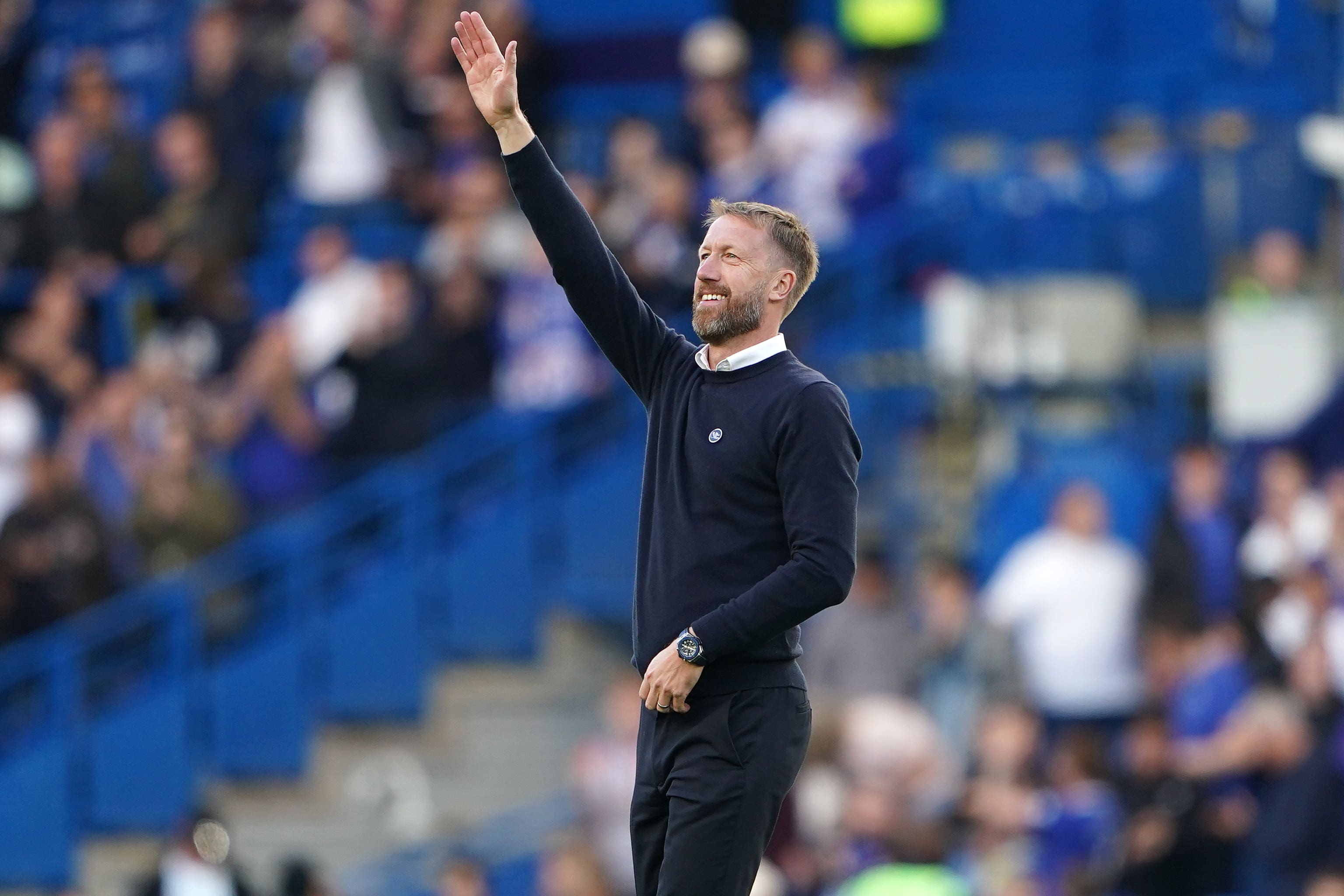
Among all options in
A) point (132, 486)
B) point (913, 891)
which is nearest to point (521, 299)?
point (132, 486)

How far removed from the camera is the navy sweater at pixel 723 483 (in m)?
4.24

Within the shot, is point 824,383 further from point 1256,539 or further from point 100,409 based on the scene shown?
point 100,409

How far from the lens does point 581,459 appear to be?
12.3 m

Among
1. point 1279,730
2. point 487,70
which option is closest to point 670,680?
point 487,70

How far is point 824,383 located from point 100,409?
9083mm

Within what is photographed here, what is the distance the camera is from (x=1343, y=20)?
39.9 feet

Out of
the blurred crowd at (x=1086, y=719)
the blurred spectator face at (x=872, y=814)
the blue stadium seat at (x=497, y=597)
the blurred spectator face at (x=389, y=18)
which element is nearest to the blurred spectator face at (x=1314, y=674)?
the blurred crowd at (x=1086, y=719)

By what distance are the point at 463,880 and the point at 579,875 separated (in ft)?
1.83

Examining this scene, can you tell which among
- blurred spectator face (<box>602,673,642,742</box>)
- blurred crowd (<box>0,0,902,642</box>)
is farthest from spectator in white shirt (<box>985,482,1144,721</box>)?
blurred crowd (<box>0,0,902,642</box>)

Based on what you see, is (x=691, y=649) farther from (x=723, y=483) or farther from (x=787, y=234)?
(x=787, y=234)

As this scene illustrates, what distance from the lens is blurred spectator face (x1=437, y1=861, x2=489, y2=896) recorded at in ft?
31.6

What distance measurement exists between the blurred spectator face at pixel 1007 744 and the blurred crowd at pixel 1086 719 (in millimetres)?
11

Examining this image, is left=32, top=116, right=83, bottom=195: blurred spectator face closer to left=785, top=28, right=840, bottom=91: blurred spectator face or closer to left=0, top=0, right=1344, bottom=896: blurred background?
left=0, top=0, right=1344, bottom=896: blurred background

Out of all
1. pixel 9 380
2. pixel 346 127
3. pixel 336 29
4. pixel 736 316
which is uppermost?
pixel 336 29
